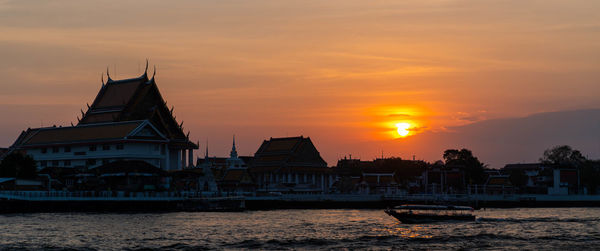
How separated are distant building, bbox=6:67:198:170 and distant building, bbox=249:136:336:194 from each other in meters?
18.4

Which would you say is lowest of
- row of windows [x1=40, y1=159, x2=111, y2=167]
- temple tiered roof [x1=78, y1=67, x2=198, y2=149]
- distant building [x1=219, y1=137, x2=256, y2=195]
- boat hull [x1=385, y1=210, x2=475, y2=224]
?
boat hull [x1=385, y1=210, x2=475, y2=224]

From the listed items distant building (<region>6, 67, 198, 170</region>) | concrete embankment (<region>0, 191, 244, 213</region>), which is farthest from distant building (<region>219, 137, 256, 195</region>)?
concrete embankment (<region>0, 191, 244, 213</region>)

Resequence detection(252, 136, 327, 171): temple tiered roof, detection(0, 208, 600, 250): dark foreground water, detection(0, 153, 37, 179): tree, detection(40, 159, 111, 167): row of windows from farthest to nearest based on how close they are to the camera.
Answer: detection(252, 136, 327, 171): temple tiered roof, detection(40, 159, 111, 167): row of windows, detection(0, 153, 37, 179): tree, detection(0, 208, 600, 250): dark foreground water

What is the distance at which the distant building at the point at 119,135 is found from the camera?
307 feet

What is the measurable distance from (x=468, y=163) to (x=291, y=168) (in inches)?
1685

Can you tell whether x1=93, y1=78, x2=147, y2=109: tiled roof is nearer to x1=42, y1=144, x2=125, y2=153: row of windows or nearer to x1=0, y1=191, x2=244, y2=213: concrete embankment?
x1=42, y1=144, x2=125, y2=153: row of windows

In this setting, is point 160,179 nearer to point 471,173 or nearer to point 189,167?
point 189,167

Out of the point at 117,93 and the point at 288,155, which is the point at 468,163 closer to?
the point at 288,155

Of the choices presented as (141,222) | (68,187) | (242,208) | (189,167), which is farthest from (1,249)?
(189,167)

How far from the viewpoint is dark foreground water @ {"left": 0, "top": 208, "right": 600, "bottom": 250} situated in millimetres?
45656

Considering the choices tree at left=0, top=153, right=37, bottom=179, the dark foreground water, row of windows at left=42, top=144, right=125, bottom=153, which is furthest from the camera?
row of windows at left=42, top=144, right=125, bottom=153

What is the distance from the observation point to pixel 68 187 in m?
87.1

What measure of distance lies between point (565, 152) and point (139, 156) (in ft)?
372

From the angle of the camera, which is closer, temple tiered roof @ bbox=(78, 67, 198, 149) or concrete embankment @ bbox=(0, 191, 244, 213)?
concrete embankment @ bbox=(0, 191, 244, 213)
